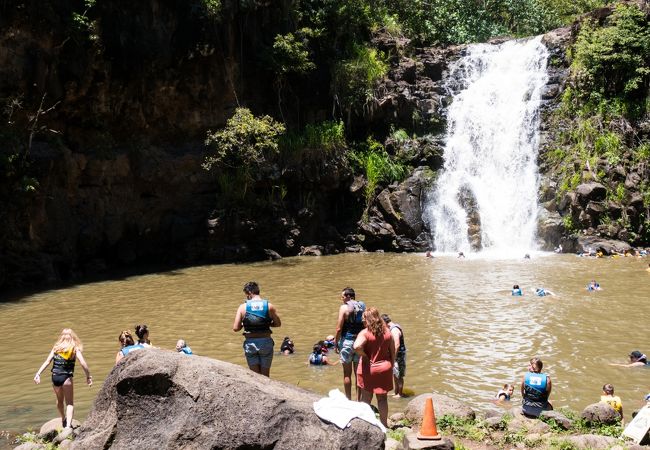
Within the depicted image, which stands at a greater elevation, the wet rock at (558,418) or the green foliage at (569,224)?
the green foliage at (569,224)

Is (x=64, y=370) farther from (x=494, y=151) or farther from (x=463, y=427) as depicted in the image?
(x=494, y=151)

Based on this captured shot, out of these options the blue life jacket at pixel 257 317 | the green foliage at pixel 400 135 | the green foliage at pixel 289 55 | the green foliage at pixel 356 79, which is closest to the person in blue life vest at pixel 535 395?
the blue life jacket at pixel 257 317

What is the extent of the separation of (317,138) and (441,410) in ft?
72.4

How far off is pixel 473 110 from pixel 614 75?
652cm

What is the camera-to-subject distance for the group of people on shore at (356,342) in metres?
7.73

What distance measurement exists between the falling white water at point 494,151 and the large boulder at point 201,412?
21.5 m

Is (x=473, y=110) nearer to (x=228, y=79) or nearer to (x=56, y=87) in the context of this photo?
(x=228, y=79)

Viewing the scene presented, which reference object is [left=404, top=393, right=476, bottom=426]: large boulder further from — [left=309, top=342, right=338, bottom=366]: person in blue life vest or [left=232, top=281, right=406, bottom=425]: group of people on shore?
[left=309, top=342, right=338, bottom=366]: person in blue life vest

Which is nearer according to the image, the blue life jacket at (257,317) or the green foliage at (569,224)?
the blue life jacket at (257,317)

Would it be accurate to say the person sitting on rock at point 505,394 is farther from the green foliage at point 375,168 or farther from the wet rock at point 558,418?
the green foliage at point 375,168

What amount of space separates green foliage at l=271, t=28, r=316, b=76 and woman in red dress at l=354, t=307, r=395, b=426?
22426mm

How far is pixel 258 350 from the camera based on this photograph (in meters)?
8.52

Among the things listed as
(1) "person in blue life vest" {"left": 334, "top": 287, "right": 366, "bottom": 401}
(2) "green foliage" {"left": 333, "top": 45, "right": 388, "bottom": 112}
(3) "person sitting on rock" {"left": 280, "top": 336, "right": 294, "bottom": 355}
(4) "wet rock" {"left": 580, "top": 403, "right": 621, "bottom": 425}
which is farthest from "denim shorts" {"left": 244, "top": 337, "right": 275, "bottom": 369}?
(2) "green foliage" {"left": 333, "top": 45, "right": 388, "bottom": 112}

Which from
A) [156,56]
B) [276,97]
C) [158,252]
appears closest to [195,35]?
[156,56]
